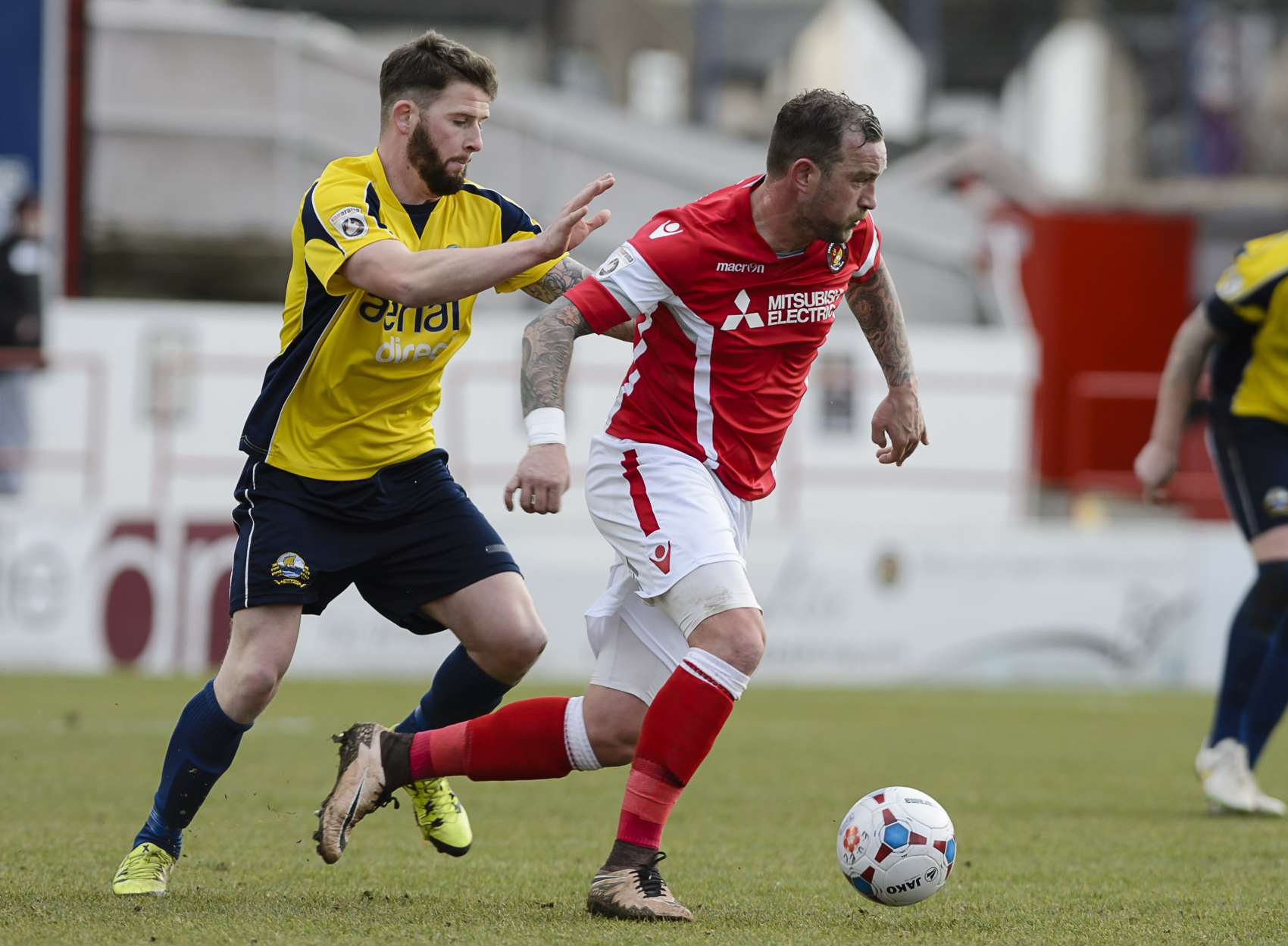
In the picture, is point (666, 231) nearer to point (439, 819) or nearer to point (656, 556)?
point (656, 556)

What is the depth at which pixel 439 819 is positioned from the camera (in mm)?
5477

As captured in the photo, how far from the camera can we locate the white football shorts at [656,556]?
15.8 feet

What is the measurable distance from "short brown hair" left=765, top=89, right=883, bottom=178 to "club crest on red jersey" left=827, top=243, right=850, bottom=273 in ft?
0.88

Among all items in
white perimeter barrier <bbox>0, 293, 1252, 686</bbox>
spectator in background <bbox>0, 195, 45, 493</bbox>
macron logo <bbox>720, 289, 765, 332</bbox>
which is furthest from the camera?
spectator in background <bbox>0, 195, 45, 493</bbox>

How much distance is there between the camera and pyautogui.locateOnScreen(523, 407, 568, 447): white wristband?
182 inches

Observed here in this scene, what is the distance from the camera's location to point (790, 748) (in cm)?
972

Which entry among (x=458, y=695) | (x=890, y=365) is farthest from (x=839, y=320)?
(x=458, y=695)

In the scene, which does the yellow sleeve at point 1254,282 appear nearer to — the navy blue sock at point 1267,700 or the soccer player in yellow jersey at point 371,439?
the navy blue sock at point 1267,700

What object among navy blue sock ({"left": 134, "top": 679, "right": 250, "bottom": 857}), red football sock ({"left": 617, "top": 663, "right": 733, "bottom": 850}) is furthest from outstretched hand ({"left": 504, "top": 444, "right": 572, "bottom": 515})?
navy blue sock ({"left": 134, "top": 679, "right": 250, "bottom": 857})

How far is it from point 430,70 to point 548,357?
2.82 ft

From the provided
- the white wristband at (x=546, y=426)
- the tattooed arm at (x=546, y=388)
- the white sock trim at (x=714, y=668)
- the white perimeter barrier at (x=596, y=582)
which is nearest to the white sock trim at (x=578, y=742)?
the white sock trim at (x=714, y=668)

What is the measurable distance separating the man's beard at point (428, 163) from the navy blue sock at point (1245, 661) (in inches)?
148

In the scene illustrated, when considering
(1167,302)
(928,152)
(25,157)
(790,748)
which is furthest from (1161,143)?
(790,748)

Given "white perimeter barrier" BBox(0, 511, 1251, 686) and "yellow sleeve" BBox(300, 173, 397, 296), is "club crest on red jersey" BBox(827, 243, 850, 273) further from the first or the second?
"white perimeter barrier" BBox(0, 511, 1251, 686)
